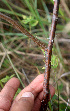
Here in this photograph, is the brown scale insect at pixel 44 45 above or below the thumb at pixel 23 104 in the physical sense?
above

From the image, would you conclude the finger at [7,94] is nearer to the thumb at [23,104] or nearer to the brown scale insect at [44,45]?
the thumb at [23,104]

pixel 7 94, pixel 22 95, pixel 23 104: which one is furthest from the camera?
pixel 7 94

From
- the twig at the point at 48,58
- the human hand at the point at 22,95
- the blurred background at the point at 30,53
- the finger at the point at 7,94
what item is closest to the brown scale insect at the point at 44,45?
the twig at the point at 48,58

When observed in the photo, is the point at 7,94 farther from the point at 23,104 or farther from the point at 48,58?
the point at 48,58

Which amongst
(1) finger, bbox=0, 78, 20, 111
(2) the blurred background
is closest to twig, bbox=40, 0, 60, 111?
(1) finger, bbox=0, 78, 20, 111

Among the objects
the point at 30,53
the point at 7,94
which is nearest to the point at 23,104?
the point at 7,94

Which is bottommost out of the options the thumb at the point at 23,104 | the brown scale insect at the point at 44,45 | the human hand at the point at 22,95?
the human hand at the point at 22,95

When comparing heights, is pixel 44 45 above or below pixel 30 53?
above

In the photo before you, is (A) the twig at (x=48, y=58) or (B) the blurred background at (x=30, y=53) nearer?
(A) the twig at (x=48, y=58)

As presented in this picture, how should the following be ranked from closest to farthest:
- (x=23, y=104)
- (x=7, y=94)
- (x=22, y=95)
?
(x=23, y=104), (x=22, y=95), (x=7, y=94)

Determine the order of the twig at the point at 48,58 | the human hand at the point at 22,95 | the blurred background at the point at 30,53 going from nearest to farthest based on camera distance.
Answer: the twig at the point at 48,58
the human hand at the point at 22,95
the blurred background at the point at 30,53
